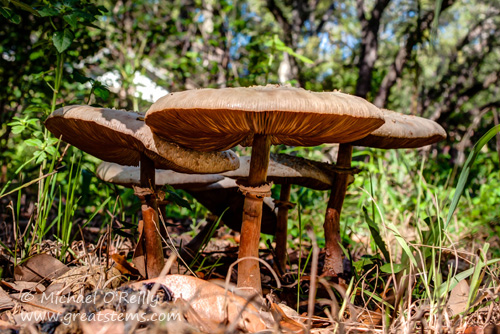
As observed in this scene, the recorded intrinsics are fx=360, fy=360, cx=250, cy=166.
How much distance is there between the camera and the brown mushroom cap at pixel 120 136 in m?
1.64

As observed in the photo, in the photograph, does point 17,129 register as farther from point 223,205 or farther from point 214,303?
point 214,303

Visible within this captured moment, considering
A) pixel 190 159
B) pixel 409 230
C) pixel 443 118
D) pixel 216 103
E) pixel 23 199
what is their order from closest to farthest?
pixel 216 103 → pixel 190 159 → pixel 23 199 → pixel 409 230 → pixel 443 118

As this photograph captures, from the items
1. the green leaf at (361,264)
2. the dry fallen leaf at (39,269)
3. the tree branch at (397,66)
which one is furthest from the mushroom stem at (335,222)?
the tree branch at (397,66)

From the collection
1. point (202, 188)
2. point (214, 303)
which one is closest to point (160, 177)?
point (202, 188)

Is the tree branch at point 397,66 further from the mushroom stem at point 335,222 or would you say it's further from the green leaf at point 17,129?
the green leaf at point 17,129

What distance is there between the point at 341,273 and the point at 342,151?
2.49 ft

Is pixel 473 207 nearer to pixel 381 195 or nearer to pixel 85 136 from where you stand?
pixel 381 195

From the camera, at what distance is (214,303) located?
1480 mm

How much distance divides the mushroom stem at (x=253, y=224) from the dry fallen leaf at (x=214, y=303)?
244 millimetres

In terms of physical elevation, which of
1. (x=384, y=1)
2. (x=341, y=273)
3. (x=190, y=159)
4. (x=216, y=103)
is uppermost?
(x=384, y=1)

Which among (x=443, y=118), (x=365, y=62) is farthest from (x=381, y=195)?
(x=443, y=118)

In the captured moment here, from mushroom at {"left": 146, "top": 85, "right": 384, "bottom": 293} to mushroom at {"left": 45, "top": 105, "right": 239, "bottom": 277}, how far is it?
10cm

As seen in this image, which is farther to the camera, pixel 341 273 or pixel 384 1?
pixel 384 1

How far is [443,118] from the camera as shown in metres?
6.61
